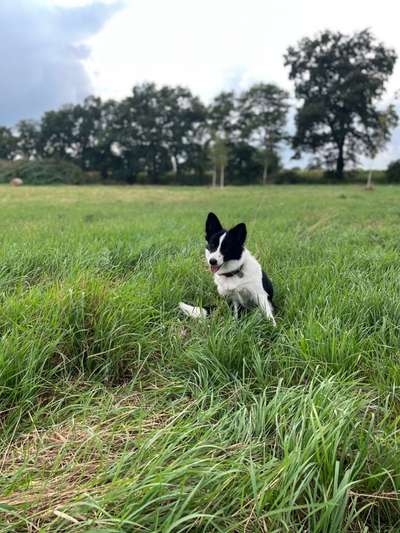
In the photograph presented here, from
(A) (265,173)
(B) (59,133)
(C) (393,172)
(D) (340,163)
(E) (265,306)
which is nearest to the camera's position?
(E) (265,306)

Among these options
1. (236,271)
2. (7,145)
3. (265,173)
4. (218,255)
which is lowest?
(236,271)

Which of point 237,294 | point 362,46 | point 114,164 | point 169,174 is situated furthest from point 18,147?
point 237,294

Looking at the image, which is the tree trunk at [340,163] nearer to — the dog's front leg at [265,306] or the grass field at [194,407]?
the grass field at [194,407]

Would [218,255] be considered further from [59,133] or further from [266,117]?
[59,133]

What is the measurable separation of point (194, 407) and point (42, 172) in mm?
48159

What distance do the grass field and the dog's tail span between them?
0.07 m

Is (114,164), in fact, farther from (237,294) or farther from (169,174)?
(237,294)

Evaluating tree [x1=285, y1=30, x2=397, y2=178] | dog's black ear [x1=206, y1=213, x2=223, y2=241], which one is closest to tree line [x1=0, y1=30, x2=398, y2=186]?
tree [x1=285, y1=30, x2=397, y2=178]

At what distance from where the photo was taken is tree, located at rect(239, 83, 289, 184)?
42.2 metres

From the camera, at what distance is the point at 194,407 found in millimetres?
1830

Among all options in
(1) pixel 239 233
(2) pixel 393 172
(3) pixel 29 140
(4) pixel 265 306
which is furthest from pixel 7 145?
(4) pixel 265 306

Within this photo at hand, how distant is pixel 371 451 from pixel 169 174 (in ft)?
159

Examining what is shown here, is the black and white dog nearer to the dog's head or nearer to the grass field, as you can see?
the dog's head

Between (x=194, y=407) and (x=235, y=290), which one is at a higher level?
(x=235, y=290)
